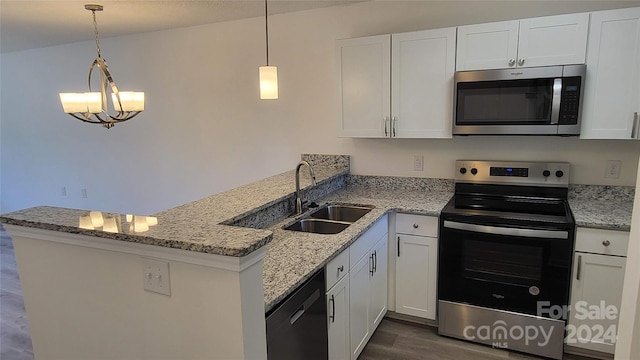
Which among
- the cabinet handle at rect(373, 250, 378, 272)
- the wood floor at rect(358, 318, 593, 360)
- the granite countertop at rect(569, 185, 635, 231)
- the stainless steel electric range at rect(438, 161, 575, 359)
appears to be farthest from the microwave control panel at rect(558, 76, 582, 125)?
the wood floor at rect(358, 318, 593, 360)

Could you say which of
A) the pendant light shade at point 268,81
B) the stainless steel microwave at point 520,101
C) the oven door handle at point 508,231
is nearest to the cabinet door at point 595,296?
the oven door handle at point 508,231

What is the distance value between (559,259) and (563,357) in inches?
27.3

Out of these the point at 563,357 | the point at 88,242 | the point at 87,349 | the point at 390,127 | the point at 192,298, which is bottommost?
the point at 563,357

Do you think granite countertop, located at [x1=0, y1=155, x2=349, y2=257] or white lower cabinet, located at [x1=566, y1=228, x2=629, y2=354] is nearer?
granite countertop, located at [x1=0, y1=155, x2=349, y2=257]

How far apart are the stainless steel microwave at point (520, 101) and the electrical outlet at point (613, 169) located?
499 mm

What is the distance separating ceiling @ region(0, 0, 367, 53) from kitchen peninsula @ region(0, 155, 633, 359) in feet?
6.42

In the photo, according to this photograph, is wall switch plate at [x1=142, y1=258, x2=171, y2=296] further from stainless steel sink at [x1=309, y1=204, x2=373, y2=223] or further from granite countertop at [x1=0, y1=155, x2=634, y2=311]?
stainless steel sink at [x1=309, y1=204, x2=373, y2=223]

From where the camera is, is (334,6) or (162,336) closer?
(162,336)

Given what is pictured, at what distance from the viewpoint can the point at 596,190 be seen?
2723mm

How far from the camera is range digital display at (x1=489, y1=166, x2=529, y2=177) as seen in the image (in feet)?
9.27

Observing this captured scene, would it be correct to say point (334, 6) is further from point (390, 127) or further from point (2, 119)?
point (2, 119)

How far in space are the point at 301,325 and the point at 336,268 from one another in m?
0.39

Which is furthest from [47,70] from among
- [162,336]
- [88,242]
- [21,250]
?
[162,336]

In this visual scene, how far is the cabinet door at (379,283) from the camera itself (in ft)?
8.55
